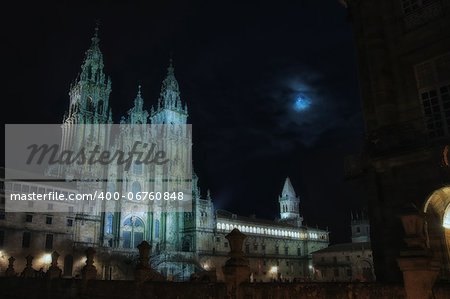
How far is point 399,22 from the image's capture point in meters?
13.8

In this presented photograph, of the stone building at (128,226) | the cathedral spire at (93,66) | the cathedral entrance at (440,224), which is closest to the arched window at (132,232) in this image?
the stone building at (128,226)

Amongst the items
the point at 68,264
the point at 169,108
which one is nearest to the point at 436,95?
the point at 68,264

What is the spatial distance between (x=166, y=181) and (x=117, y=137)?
1035cm

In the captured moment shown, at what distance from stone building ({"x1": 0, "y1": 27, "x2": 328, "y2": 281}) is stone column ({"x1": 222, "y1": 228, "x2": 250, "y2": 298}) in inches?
1462

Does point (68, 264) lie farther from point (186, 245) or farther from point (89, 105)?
point (89, 105)

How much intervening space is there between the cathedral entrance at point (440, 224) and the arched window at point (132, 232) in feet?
151

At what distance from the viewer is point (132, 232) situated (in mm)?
53469

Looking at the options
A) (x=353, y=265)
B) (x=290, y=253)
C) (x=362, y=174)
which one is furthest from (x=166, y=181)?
(x=362, y=174)

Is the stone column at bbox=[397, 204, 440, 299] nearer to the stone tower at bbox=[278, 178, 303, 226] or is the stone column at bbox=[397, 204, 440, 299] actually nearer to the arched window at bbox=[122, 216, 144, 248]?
the arched window at bbox=[122, 216, 144, 248]

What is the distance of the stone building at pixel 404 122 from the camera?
11.7m

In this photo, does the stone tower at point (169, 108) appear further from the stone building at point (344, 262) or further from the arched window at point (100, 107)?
the stone building at point (344, 262)

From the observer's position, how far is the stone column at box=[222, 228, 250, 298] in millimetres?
10281

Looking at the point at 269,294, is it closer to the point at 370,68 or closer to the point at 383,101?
the point at 383,101

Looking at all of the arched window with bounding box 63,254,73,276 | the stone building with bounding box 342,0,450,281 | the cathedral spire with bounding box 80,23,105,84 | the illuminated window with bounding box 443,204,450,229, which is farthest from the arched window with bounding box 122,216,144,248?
the illuminated window with bounding box 443,204,450,229
